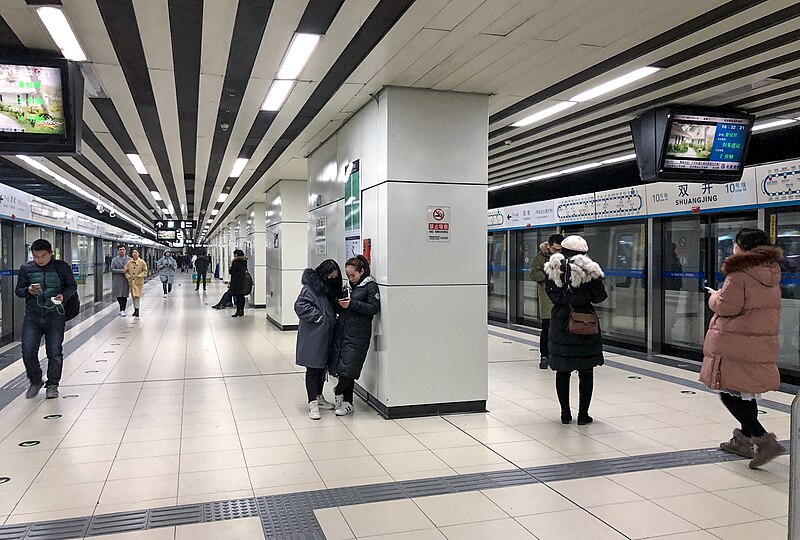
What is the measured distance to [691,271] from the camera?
326 inches

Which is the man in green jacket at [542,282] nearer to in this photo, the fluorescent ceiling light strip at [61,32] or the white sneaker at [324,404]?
the white sneaker at [324,404]

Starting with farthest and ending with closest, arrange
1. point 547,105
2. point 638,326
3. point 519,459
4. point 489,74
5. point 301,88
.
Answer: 1. point 638,326
2. point 547,105
3. point 301,88
4. point 489,74
5. point 519,459

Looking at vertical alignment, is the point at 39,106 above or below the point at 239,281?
above

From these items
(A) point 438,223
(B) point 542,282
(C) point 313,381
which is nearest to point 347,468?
(C) point 313,381

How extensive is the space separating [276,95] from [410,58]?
1.67 m

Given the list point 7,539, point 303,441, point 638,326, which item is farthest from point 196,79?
point 638,326

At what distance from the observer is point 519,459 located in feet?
14.0

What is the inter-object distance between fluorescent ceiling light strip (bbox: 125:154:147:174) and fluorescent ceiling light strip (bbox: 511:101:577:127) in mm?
5717

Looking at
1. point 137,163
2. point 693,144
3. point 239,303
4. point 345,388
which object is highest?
point 137,163

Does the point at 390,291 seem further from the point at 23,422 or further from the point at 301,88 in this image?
the point at 23,422

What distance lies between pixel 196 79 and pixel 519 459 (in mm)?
4023

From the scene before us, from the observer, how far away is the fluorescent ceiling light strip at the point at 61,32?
379cm

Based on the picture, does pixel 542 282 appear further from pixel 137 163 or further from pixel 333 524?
pixel 137 163

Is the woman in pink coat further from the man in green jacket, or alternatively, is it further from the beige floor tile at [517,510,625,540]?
the man in green jacket
